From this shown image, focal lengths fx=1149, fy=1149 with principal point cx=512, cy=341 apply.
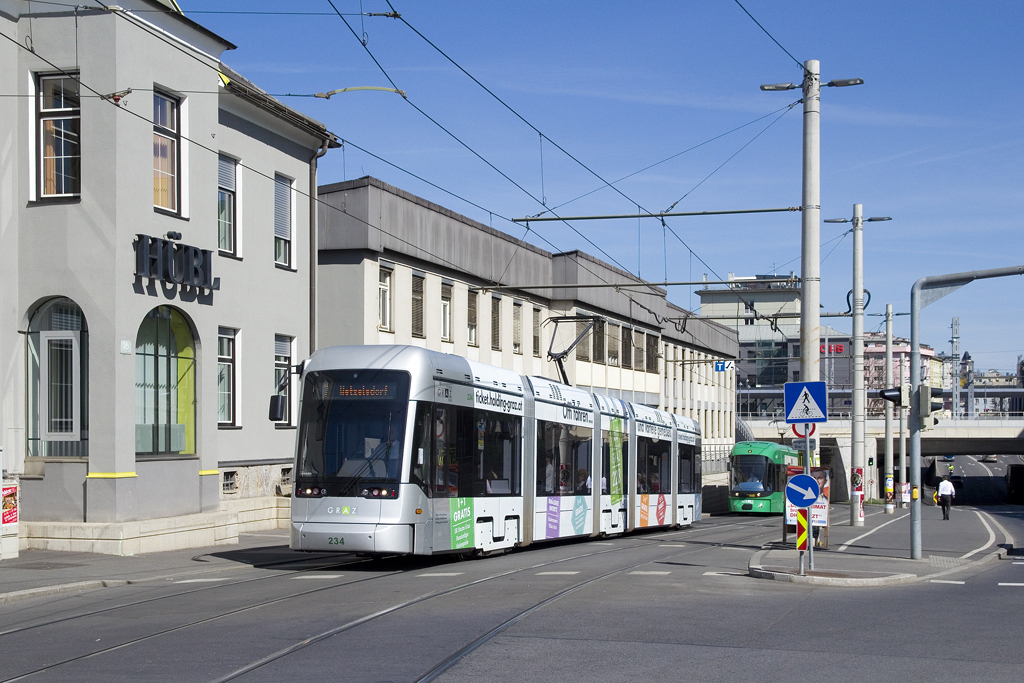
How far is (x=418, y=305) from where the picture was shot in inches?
1300

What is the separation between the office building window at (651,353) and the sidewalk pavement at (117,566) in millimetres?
38723

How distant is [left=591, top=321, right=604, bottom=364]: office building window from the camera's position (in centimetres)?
4977

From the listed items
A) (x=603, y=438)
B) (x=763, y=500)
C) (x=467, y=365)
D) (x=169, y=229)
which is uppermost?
(x=169, y=229)

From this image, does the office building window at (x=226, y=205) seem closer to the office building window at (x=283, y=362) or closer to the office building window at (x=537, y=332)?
the office building window at (x=283, y=362)

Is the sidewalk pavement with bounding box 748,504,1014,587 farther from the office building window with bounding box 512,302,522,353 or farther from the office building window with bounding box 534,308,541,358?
the office building window with bounding box 534,308,541,358

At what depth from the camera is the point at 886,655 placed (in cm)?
980

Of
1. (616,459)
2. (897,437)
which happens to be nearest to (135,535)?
(616,459)

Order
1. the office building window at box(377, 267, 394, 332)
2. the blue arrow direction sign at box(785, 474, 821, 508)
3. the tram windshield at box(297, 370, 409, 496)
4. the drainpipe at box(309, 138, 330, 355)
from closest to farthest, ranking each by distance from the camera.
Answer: the tram windshield at box(297, 370, 409, 496) < the blue arrow direction sign at box(785, 474, 821, 508) < the drainpipe at box(309, 138, 330, 355) < the office building window at box(377, 267, 394, 332)

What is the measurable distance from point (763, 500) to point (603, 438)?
85.3 feet

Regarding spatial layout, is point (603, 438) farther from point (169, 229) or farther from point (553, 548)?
point (169, 229)

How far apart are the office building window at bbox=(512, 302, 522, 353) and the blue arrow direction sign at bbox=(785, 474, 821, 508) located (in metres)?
24.0

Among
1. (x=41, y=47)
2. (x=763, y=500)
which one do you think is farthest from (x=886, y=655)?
(x=763, y=500)

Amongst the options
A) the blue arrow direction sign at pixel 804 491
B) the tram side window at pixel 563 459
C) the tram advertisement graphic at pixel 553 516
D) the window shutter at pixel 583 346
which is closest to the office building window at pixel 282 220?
the tram side window at pixel 563 459

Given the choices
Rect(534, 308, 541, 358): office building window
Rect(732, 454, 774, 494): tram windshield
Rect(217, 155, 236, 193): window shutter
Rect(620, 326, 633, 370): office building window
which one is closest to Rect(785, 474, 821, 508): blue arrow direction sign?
Rect(217, 155, 236, 193): window shutter
